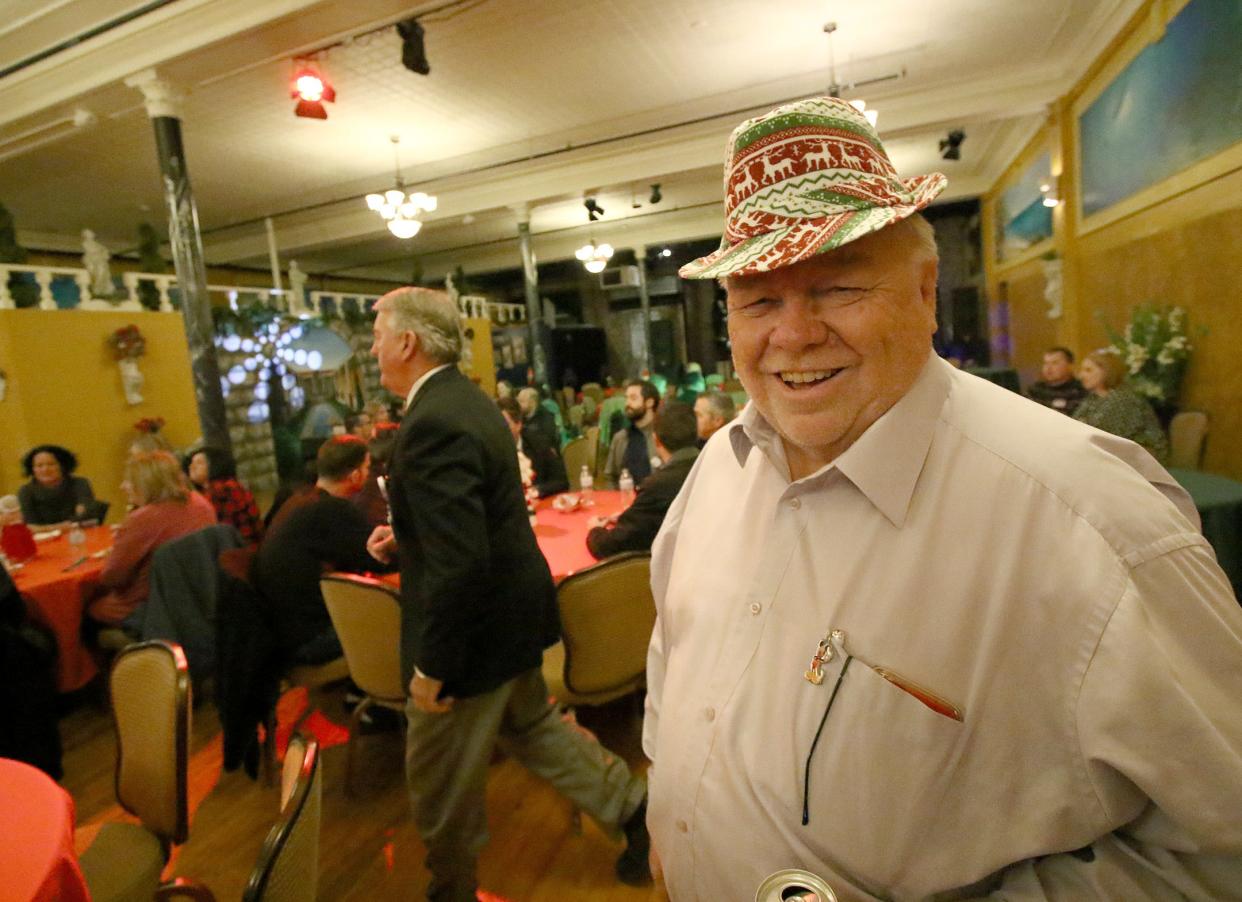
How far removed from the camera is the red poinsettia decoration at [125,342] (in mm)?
7727

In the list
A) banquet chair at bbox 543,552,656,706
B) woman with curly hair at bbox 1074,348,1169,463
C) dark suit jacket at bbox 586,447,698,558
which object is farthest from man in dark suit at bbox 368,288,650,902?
woman with curly hair at bbox 1074,348,1169,463

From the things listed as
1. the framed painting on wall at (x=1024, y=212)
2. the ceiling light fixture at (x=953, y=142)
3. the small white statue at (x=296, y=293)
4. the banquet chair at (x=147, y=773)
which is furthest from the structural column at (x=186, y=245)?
the framed painting on wall at (x=1024, y=212)

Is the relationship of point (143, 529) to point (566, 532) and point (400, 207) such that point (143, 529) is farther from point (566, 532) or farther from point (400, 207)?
point (400, 207)

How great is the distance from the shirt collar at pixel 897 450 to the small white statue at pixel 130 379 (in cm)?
924

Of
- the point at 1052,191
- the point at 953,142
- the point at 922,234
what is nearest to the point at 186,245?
the point at 922,234

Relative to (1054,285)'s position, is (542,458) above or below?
below

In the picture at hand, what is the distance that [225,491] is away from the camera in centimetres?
448

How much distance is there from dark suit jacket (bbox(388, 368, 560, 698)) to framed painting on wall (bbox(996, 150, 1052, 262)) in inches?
338

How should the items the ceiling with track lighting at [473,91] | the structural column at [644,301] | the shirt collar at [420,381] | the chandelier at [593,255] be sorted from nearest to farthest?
the shirt collar at [420,381] → the ceiling with track lighting at [473,91] → the chandelier at [593,255] → the structural column at [644,301]

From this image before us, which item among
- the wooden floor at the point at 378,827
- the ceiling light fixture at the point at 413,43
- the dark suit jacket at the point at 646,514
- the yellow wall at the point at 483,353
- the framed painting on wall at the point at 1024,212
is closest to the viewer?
the wooden floor at the point at 378,827

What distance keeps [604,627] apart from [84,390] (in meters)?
7.90

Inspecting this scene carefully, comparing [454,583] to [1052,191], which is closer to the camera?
[454,583]

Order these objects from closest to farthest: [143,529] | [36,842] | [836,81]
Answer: [36,842], [143,529], [836,81]

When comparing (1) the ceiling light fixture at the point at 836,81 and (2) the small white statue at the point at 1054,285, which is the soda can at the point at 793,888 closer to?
(1) the ceiling light fixture at the point at 836,81
